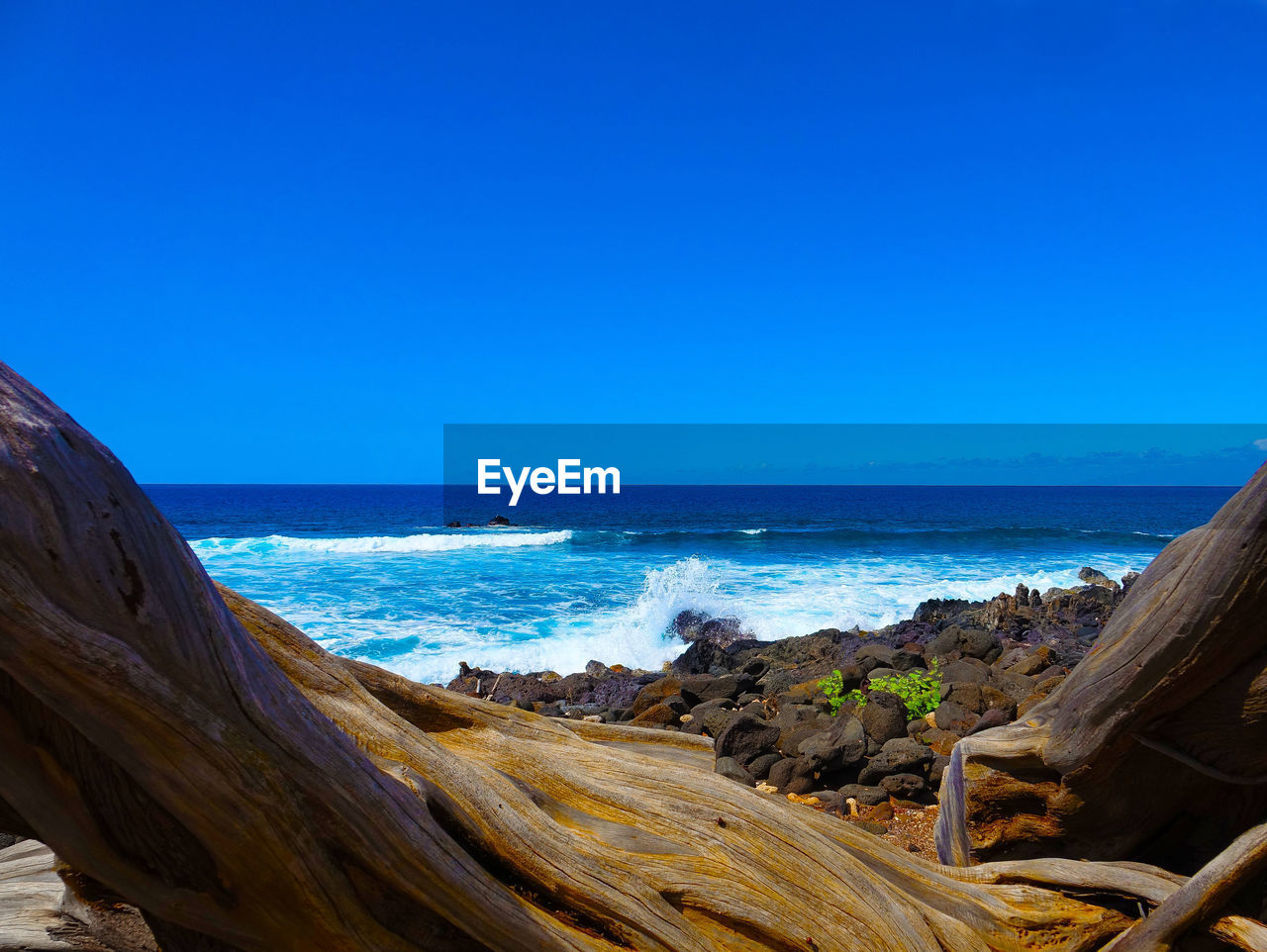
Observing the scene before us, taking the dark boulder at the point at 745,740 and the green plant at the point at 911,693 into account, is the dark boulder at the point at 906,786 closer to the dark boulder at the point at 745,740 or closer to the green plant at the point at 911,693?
the dark boulder at the point at 745,740

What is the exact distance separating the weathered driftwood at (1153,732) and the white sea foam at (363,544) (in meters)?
30.7

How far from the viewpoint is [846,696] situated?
830cm

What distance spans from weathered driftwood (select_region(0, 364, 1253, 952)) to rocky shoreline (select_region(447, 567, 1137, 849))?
7.08ft

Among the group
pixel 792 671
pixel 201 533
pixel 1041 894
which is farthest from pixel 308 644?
pixel 201 533

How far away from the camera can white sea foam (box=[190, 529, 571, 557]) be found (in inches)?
1252

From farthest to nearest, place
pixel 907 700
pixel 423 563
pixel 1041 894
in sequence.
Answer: pixel 423 563 < pixel 907 700 < pixel 1041 894

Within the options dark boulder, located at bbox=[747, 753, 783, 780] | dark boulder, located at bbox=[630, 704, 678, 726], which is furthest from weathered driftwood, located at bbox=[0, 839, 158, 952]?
dark boulder, located at bbox=[630, 704, 678, 726]

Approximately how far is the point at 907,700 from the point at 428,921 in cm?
634

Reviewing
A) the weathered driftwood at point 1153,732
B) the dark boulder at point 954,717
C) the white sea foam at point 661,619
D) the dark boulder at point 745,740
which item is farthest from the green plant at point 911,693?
the white sea foam at point 661,619

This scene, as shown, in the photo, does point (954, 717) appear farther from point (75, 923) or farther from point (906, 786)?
point (75, 923)

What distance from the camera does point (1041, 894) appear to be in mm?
2799

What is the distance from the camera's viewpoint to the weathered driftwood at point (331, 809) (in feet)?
4.82

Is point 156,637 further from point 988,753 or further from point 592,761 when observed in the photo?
point 988,753

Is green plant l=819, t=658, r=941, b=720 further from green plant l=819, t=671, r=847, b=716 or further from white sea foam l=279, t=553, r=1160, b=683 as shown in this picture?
white sea foam l=279, t=553, r=1160, b=683
